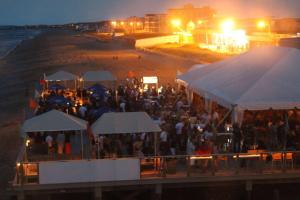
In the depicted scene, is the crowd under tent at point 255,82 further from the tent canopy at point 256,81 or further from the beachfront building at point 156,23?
the beachfront building at point 156,23


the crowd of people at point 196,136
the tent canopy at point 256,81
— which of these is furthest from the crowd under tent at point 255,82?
the crowd of people at point 196,136

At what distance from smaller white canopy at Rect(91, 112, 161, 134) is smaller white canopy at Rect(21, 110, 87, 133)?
2.37 ft

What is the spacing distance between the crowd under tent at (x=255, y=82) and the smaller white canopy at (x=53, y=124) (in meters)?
4.46

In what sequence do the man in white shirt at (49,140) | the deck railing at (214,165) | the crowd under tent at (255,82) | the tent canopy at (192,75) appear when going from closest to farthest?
1. the deck railing at (214,165)
2. the man in white shirt at (49,140)
3. the crowd under tent at (255,82)
4. the tent canopy at (192,75)

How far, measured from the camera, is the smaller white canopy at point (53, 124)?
47.1 feet

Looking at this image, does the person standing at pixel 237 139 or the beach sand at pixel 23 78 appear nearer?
the person standing at pixel 237 139

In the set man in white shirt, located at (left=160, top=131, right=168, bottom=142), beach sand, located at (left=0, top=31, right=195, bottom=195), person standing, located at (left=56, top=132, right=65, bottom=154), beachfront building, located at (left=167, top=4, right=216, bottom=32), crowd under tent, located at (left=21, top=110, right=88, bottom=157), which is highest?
beachfront building, located at (left=167, top=4, right=216, bottom=32)

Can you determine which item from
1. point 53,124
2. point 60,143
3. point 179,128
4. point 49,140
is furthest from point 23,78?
point 53,124

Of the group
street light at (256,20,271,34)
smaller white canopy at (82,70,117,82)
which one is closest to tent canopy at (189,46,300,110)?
smaller white canopy at (82,70,117,82)

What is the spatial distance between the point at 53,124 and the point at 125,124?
1.89 meters

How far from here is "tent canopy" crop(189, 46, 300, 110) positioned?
1579 cm

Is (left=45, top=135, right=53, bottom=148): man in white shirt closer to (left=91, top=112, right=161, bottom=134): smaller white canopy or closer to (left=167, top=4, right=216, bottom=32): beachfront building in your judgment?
(left=91, top=112, right=161, bottom=134): smaller white canopy

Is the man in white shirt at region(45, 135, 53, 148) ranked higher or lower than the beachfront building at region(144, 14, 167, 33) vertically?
lower

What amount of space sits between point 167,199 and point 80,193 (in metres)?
2.25
